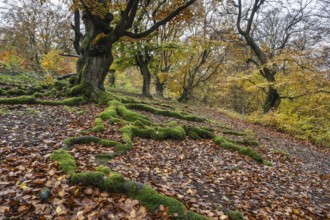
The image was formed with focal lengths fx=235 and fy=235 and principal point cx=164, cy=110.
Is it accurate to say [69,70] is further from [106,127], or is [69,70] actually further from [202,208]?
[202,208]

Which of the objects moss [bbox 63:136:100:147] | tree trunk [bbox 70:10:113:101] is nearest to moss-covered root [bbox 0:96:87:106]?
tree trunk [bbox 70:10:113:101]

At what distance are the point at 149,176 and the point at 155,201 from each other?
1.29 m

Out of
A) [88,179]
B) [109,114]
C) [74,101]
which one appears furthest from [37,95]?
[88,179]

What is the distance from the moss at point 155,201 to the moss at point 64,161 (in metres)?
1.30

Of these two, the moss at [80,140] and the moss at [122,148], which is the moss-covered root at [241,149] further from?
the moss at [80,140]

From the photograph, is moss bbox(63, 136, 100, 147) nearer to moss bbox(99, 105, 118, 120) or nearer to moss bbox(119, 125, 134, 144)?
moss bbox(119, 125, 134, 144)

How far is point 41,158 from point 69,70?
2461cm

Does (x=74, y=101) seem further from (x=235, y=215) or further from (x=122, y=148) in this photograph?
(x=235, y=215)

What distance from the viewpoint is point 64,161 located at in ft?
15.1

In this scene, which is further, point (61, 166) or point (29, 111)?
point (29, 111)

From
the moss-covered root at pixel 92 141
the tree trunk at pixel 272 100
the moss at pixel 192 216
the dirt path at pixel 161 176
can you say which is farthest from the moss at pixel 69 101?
the tree trunk at pixel 272 100

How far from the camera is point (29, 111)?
8.70m

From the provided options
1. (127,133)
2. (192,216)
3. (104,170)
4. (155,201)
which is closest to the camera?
(192,216)

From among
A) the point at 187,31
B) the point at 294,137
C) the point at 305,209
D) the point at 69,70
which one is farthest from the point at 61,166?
the point at 69,70
